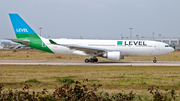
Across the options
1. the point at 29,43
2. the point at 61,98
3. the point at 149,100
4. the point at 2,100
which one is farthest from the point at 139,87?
the point at 29,43

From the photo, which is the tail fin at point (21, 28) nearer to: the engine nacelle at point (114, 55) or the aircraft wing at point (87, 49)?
the aircraft wing at point (87, 49)

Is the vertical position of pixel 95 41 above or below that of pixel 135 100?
above

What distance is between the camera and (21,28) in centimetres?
3266

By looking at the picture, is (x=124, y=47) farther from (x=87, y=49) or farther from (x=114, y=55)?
(x=87, y=49)

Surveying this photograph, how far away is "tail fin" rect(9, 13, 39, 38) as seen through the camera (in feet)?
107

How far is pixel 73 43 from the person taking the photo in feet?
106

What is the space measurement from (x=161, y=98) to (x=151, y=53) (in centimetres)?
2524

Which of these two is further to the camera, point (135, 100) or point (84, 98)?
point (135, 100)

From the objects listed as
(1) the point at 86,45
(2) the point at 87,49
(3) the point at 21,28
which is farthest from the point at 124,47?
(3) the point at 21,28

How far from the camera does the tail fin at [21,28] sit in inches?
1282

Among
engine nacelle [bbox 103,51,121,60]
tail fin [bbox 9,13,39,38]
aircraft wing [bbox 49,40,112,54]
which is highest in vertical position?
tail fin [bbox 9,13,39,38]

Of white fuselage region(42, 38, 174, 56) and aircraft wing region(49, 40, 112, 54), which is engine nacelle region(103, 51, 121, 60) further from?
white fuselage region(42, 38, 174, 56)

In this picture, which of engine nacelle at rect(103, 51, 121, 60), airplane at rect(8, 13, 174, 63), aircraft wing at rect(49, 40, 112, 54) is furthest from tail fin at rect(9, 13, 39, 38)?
engine nacelle at rect(103, 51, 121, 60)

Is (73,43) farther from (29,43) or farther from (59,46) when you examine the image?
(29,43)
